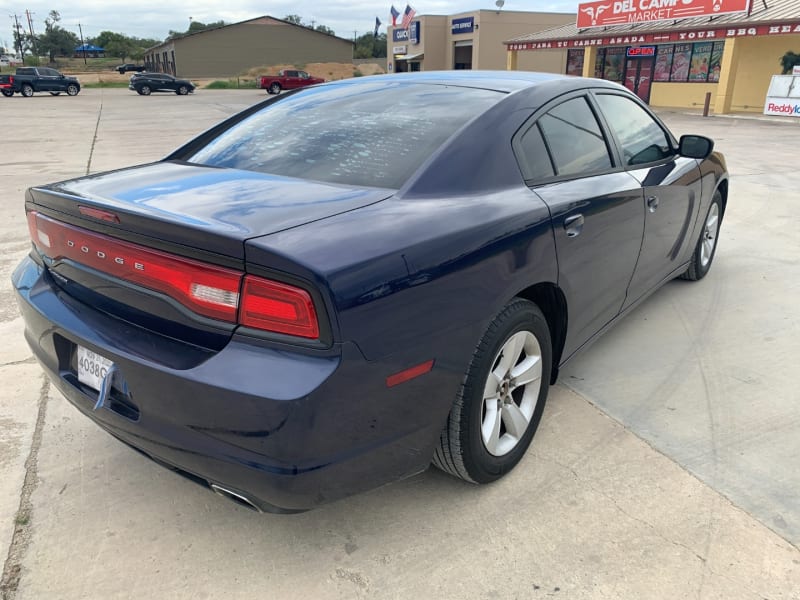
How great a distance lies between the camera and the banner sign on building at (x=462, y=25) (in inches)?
1674

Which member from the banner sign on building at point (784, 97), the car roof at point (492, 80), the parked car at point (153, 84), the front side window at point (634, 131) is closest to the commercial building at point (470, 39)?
the parked car at point (153, 84)

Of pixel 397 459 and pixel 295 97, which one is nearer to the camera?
pixel 397 459

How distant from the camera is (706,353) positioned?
3.72 meters

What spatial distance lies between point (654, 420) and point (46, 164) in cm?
1125

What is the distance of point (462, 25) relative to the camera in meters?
43.6

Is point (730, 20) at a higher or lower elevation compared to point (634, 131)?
higher

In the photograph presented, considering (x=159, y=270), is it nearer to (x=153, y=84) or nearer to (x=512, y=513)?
(x=512, y=513)

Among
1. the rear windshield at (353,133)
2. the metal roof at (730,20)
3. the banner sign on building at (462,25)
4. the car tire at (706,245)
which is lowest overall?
the car tire at (706,245)

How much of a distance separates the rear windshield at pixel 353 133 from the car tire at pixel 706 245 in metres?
2.65

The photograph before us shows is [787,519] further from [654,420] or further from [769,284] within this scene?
[769,284]

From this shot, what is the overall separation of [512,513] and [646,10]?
92.8 feet

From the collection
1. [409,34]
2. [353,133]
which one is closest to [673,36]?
[353,133]

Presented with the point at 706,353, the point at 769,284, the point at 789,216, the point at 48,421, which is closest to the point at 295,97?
the point at 48,421

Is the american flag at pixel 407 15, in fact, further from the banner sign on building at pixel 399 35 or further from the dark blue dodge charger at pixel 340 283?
the dark blue dodge charger at pixel 340 283
